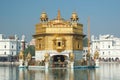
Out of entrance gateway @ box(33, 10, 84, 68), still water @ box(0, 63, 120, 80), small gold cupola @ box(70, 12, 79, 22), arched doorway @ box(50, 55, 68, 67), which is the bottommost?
still water @ box(0, 63, 120, 80)

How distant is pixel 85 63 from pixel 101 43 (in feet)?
183

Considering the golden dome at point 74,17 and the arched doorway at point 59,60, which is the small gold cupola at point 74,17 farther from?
the arched doorway at point 59,60

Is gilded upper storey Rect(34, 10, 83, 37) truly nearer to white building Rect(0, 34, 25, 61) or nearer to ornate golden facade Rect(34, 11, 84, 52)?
ornate golden facade Rect(34, 11, 84, 52)

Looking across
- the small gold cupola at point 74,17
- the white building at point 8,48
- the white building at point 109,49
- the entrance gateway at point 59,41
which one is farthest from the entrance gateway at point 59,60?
the white building at point 109,49

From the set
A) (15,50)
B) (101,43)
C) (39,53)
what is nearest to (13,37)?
(15,50)

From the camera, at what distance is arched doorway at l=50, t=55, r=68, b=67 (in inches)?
1766

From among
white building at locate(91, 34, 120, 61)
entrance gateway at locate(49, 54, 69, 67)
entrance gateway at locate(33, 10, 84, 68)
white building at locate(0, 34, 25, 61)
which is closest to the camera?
entrance gateway at locate(49, 54, 69, 67)

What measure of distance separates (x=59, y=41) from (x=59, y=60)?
7.07ft

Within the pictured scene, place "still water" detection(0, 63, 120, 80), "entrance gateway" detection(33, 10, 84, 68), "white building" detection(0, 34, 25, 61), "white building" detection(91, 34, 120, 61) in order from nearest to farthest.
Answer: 1. "still water" detection(0, 63, 120, 80)
2. "entrance gateway" detection(33, 10, 84, 68)
3. "white building" detection(0, 34, 25, 61)
4. "white building" detection(91, 34, 120, 61)

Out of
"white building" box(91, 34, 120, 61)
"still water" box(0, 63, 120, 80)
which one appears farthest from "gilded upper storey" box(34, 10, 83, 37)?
"white building" box(91, 34, 120, 61)

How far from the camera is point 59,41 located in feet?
150

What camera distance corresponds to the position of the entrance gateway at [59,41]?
4572cm

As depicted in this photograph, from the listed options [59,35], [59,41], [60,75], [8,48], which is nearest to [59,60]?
[59,41]

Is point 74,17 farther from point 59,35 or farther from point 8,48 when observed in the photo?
point 8,48
